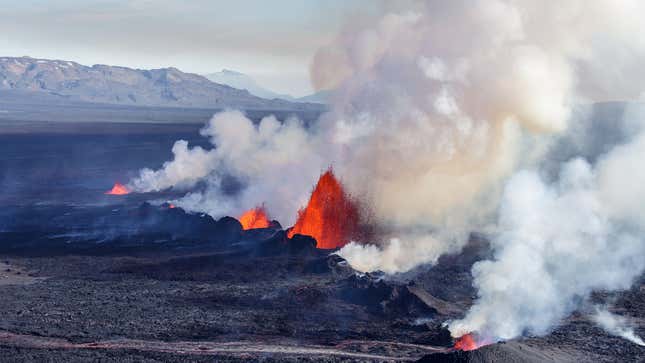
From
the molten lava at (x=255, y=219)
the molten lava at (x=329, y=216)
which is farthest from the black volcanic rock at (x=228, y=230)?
the molten lava at (x=329, y=216)

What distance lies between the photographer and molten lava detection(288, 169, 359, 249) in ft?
267

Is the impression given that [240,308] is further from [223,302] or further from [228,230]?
[228,230]

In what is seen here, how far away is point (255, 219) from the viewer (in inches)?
3585

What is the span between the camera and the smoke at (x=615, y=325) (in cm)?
4853

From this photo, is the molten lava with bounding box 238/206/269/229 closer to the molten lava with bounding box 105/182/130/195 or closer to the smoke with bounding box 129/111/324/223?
the smoke with bounding box 129/111/324/223

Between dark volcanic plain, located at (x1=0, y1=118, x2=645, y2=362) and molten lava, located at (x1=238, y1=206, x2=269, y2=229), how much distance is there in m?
5.09

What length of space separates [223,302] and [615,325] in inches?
1199

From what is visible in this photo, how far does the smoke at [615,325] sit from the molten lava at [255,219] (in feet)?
150

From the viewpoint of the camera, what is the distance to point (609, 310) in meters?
55.6

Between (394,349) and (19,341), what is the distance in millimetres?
25297

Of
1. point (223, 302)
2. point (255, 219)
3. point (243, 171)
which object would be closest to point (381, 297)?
point (223, 302)

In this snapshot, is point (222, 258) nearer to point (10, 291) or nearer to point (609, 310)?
point (10, 291)

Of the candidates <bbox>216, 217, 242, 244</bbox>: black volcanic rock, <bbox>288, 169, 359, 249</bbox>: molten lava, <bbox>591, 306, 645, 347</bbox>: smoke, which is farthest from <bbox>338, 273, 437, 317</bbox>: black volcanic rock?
<bbox>216, 217, 242, 244</bbox>: black volcanic rock

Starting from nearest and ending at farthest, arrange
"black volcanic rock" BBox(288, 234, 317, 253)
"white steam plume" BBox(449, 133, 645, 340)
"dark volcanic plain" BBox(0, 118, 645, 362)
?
"dark volcanic plain" BBox(0, 118, 645, 362) → "white steam plume" BBox(449, 133, 645, 340) → "black volcanic rock" BBox(288, 234, 317, 253)
